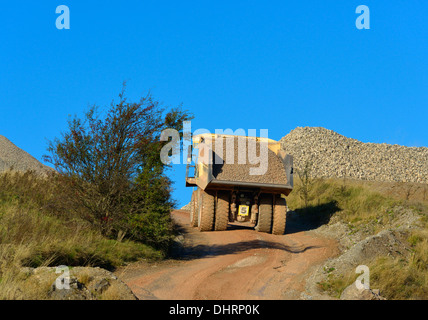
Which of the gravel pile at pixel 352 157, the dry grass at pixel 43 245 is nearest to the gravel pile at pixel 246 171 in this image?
the dry grass at pixel 43 245

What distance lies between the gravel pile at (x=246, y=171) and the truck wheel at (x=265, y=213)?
116 cm

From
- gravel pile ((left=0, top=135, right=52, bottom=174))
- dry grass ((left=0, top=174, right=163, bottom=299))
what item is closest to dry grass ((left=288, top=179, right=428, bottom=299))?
dry grass ((left=0, top=174, right=163, bottom=299))

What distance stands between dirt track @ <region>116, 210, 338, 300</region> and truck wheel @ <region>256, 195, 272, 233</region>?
41 cm

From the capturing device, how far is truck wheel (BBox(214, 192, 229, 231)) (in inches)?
717

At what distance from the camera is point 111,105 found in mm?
14094

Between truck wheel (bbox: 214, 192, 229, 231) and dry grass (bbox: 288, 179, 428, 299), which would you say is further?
truck wheel (bbox: 214, 192, 229, 231)

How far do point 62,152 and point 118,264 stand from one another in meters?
4.04

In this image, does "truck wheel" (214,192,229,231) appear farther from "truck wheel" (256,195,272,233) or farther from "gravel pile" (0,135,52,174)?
"gravel pile" (0,135,52,174)

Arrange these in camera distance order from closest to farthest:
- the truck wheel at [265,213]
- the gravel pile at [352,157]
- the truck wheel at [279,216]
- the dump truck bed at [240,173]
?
the dump truck bed at [240,173]
the truck wheel at [265,213]
the truck wheel at [279,216]
the gravel pile at [352,157]

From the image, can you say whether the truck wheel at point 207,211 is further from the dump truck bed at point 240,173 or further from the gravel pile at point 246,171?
the gravel pile at point 246,171

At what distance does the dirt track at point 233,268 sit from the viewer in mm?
9430

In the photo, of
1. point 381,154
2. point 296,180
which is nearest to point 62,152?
point 296,180

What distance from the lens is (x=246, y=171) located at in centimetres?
1770

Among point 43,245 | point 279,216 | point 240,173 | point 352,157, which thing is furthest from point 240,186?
point 352,157
